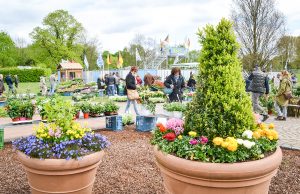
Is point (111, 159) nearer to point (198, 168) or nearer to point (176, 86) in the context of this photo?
point (198, 168)

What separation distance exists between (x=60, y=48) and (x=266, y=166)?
47856 mm

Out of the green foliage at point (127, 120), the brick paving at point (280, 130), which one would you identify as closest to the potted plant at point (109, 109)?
the brick paving at point (280, 130)

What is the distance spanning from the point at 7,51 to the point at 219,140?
200 ft

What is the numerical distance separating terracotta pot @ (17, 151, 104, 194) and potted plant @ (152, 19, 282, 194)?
888 millimetres

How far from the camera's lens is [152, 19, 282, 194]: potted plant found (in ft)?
8.50

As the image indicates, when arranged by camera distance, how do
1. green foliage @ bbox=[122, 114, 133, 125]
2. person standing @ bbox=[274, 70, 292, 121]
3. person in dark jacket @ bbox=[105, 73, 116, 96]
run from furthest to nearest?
1. person in dark jacket @ bbox=[105, 73, 116, 96]
2. person standing @ bbox=[274, 70, 292, 121]
3. green foliage @ bbox=[122, 114, 133, 125]

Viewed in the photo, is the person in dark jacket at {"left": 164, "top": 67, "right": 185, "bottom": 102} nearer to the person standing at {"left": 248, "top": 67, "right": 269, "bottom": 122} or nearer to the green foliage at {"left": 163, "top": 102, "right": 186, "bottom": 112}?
the green foliage at {"left": 163, "top": 102, "right": 186, "bottom": 112}

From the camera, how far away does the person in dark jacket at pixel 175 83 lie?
9320mm

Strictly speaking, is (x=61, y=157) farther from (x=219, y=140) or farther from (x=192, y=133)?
(x=219, y=140)

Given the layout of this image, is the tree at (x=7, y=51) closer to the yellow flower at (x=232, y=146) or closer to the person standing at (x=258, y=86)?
the person standing at (x=258, y=86)

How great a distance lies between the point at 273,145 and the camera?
311cm

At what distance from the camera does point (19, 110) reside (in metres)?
6.84

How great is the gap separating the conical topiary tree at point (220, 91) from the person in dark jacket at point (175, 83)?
6147mm

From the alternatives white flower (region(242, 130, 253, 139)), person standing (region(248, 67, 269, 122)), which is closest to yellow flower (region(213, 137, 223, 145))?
white flower (region(242, 130, 253, 139))
